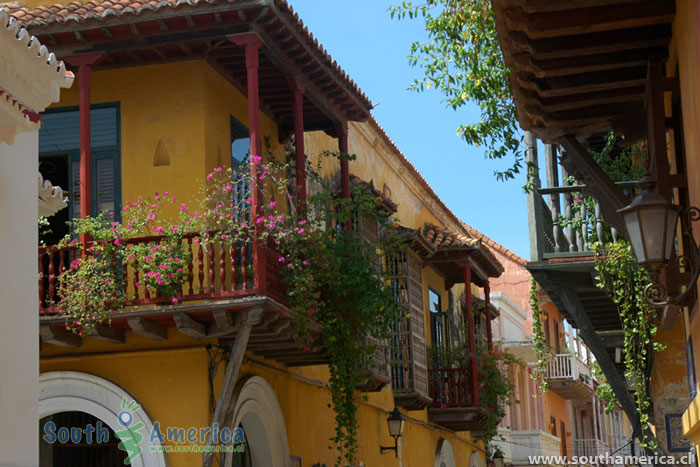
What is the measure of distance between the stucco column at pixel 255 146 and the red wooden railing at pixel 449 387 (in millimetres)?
9437

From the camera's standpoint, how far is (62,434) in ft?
41.1

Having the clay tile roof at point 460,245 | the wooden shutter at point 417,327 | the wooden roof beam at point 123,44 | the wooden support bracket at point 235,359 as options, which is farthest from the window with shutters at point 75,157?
the clay tile roof at point 460,245

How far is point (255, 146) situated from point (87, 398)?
10.9 feet

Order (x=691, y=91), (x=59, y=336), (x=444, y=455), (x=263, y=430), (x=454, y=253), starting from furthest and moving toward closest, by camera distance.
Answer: (x=444, y=455), (x=454, y=253), (x=263, y=430), (x=59, y=336), (x=691, y=91)

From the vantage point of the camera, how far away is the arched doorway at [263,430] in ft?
42.2

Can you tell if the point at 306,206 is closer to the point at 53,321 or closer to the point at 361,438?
the point at 53,321

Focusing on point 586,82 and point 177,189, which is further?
point 177,189

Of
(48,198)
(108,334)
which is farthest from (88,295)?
(48,198)

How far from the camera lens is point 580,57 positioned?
23.9 ft

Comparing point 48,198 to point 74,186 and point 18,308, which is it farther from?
point 74,186

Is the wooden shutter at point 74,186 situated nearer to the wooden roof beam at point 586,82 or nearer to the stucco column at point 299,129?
the stucco column at point 299,129

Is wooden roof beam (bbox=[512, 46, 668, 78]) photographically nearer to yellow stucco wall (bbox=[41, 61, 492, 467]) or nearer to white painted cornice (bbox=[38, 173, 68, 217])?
white painted cornice (bbox=[38, 173, 68, 217])

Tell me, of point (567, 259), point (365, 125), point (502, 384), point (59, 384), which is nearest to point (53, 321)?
point (59, 384)

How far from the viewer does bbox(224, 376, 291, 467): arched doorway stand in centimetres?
1285
